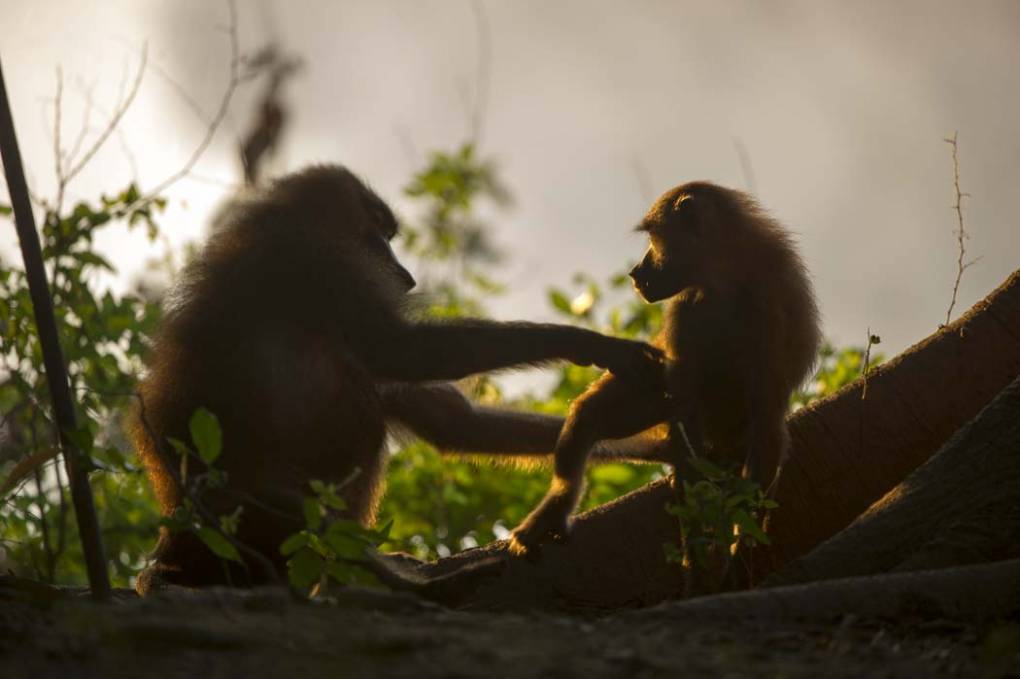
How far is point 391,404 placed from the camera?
20.8 ft

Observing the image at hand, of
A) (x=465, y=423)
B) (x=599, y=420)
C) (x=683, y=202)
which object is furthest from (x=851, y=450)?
(x=465, y=423)

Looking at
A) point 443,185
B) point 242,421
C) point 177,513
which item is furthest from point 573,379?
point 177,513

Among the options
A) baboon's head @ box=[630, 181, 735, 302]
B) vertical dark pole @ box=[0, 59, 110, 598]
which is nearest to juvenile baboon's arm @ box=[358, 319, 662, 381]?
baboon's head @ box=[630, 181, 735, 302]

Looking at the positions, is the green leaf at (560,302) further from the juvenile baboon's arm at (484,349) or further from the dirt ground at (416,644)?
the dirt ground at (416,644)

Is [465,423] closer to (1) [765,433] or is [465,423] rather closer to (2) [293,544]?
(1) [765,433]

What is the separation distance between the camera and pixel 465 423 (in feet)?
21.4

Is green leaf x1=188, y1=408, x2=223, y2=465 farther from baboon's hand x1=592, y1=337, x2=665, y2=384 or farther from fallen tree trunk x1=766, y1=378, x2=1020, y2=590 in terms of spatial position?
baboon's hand x1=592, y1=337, x2=665, y2=384

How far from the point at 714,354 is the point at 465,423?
5.28ft

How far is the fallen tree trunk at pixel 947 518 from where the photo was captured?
4367 millimetres

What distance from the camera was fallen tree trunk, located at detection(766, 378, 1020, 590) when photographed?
4.37 meters

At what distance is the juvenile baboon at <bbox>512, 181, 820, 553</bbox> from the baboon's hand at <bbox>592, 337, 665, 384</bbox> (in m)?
0.05

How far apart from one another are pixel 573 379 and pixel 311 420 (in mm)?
4439

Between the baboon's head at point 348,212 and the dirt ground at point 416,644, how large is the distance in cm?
253

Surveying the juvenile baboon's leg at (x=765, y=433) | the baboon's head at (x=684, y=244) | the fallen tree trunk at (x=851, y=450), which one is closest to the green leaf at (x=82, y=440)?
the fallen tree trunk at (x=851, y=450)
